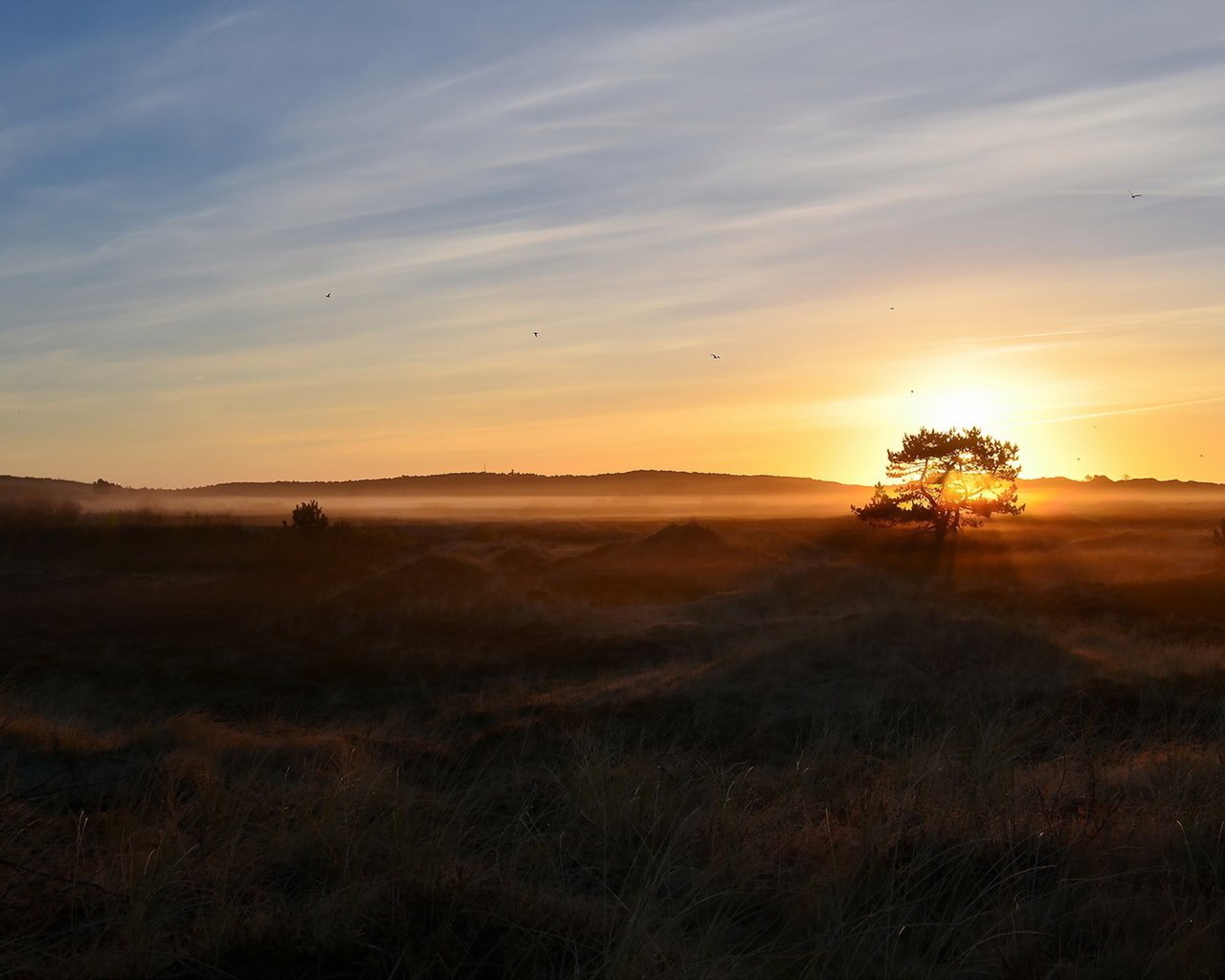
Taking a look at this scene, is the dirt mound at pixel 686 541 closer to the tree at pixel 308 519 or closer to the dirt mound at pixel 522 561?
the dirt mound at pixel 522 561

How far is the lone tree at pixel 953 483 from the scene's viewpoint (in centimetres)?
4950

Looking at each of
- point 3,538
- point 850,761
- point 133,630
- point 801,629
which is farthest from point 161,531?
point 850,761

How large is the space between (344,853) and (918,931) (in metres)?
2.74

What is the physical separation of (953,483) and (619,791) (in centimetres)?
4588

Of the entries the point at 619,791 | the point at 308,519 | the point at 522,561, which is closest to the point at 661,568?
the point at 522,561

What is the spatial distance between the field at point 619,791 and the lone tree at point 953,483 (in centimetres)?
1744

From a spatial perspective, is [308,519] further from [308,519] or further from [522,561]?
[522,561]

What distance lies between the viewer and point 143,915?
4.41m

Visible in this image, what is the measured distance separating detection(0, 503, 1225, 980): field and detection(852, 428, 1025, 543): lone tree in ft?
57.2

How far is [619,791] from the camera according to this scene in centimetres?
686

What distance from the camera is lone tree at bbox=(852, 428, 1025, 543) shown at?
1949 inches

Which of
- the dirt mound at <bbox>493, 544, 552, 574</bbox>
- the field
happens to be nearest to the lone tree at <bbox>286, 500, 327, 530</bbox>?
the dirt mound at <bbox>493, 544, 552, 574</bbox>

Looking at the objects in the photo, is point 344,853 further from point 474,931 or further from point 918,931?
point 918,931

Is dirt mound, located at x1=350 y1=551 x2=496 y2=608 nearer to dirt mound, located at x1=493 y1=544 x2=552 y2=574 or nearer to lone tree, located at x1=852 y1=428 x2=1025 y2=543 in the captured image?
dirt mound, located at x1=493 y1=544 x2=552 y2=574
